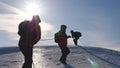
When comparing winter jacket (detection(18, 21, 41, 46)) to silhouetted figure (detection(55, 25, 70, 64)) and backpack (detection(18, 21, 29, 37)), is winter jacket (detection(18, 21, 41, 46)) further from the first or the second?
silhouetted figure (detection(55, 25, 70, 64))

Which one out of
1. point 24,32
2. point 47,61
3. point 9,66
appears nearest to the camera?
point 24,32

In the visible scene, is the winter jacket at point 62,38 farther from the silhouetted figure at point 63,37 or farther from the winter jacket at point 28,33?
the winter jacket at point 28,33

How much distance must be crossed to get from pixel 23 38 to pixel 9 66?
4.09 metres

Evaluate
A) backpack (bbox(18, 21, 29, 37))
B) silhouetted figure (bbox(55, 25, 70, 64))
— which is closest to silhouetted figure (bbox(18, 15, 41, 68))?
backpack (bbox(18, 21, 29, 37))

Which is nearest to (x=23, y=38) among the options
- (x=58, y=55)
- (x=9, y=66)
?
(x=9, y=66)

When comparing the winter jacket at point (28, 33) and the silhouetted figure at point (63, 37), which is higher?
the winter jacket at point (28, 33)

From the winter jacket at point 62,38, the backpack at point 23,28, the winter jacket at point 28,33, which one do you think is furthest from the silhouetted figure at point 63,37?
the backpack at point 23,28

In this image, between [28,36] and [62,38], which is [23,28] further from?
[62,38]

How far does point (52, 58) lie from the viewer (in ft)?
58.2

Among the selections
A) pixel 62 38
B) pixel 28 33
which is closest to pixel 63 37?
pixel 62 38

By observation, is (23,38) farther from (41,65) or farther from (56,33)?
(56,33)

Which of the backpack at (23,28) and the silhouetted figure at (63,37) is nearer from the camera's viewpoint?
the backpack at (23,28)

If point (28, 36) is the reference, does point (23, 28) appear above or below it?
above

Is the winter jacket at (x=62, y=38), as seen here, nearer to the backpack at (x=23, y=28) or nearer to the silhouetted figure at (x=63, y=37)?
the silhouetted figure at (x=63, y=37)
